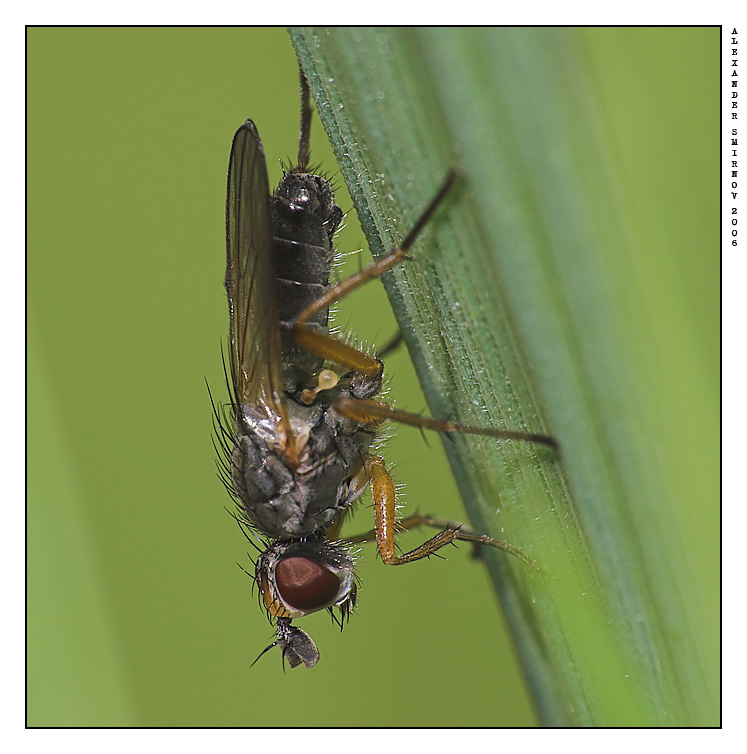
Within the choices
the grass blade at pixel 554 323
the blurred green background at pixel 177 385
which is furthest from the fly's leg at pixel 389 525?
the grass blade at pixel 554 323

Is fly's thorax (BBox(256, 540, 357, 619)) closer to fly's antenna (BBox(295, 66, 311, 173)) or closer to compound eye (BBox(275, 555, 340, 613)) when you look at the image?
compound eye (BBox(275, 555, 340, 613))

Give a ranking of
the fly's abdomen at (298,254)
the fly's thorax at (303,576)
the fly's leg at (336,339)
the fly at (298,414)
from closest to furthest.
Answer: the fly's leg at (336,339)
the fly at (298,414)
the fly's thorax at (303,576)
the fly's abdomen at (298,254)

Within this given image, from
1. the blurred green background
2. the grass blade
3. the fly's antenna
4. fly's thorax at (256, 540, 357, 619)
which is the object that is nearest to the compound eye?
fly's thorax at (256, 540, 357, 619)

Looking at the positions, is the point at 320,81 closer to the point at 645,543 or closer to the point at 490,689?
the point at 645,543

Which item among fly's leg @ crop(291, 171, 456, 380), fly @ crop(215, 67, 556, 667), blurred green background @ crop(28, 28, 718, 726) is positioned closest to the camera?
fly's leg @ crop(291, 171, 456, 380)

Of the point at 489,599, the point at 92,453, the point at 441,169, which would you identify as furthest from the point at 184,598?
the point at 441,169

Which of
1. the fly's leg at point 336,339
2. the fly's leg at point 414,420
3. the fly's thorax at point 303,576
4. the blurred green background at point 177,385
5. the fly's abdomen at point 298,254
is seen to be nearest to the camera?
the fly's leg at point 414,420

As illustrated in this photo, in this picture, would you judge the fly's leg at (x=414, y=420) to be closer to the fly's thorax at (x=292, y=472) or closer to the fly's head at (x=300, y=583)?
the fly's thorax at (x=292, y=472)
